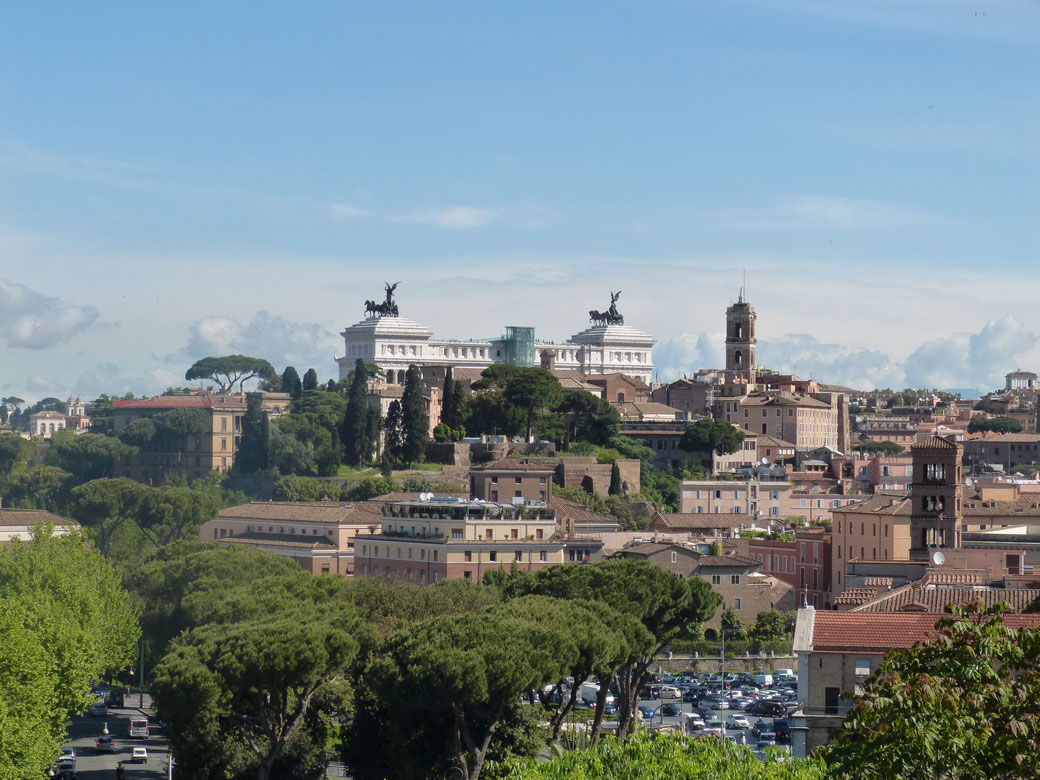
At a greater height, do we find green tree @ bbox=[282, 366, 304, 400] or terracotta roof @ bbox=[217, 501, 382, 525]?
green tree @ bbox=[282, 366, 304, 400]

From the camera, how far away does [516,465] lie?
339 feet

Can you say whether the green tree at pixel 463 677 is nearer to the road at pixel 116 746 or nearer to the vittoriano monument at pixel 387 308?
the road at pixel 116 746

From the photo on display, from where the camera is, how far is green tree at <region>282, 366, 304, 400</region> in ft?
469

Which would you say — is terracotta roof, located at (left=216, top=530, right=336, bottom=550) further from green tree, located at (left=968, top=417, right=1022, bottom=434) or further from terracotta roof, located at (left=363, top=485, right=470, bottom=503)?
green tree, located at (left=968, top=417, right=1022, bottom=434)

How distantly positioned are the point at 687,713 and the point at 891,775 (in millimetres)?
40821

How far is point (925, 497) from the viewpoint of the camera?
6419 centimetres

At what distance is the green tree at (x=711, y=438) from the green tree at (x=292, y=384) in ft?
102

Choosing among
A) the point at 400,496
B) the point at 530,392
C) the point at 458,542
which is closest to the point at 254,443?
the point at 530,392

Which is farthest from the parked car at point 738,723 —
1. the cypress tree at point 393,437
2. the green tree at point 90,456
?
the green tree at point 90,456

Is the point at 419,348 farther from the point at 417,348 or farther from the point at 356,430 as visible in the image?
the point at 356,430

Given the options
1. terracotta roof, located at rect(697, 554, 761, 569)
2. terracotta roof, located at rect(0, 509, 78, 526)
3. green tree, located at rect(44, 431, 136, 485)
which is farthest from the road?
green tree, located at rect(44, 431, 136, 485)

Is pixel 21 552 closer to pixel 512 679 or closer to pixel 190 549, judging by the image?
pixel 190 549

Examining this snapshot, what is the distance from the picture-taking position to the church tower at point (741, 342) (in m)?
158

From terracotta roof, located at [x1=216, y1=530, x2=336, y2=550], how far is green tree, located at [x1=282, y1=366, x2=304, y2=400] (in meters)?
44.8
